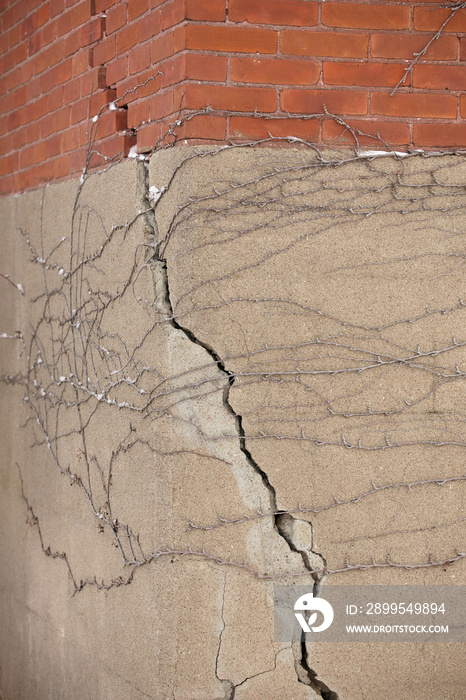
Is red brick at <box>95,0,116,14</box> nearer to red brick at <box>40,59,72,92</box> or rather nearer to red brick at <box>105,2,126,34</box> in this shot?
red brick at <box>105,2,126,34</box>

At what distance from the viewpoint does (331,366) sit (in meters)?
2.46

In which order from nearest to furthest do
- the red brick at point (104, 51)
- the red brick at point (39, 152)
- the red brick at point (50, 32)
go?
the red brick at point (104, 51)
the red brick at point (50, 32)
the red brick at point (39, 152)

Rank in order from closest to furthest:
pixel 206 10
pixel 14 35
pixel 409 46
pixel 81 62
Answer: pixel 206 10
pixel 409 46
pixel 81 62
pixel 14 35

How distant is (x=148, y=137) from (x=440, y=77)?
972 millimetres

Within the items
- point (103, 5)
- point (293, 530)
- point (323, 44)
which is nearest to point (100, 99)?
point (103, 5)

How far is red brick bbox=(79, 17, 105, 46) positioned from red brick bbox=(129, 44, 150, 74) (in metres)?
0.29

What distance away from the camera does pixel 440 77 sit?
2539 millimetres

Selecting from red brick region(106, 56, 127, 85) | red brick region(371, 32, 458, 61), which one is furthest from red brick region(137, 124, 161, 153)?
red brick region(371, 32, 458, 61)

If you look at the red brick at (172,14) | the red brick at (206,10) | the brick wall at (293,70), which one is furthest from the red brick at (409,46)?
the red brick at (172,14)

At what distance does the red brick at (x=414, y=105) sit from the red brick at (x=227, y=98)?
34cm

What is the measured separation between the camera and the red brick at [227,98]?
2.42 metres

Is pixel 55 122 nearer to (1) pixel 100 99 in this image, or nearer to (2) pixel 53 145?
(2) pixel 53 145

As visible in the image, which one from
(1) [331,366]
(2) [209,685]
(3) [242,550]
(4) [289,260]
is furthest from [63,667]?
(4) [289,260]

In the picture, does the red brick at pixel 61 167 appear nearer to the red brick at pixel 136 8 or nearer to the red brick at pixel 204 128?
the red brick at pixel 136 8
